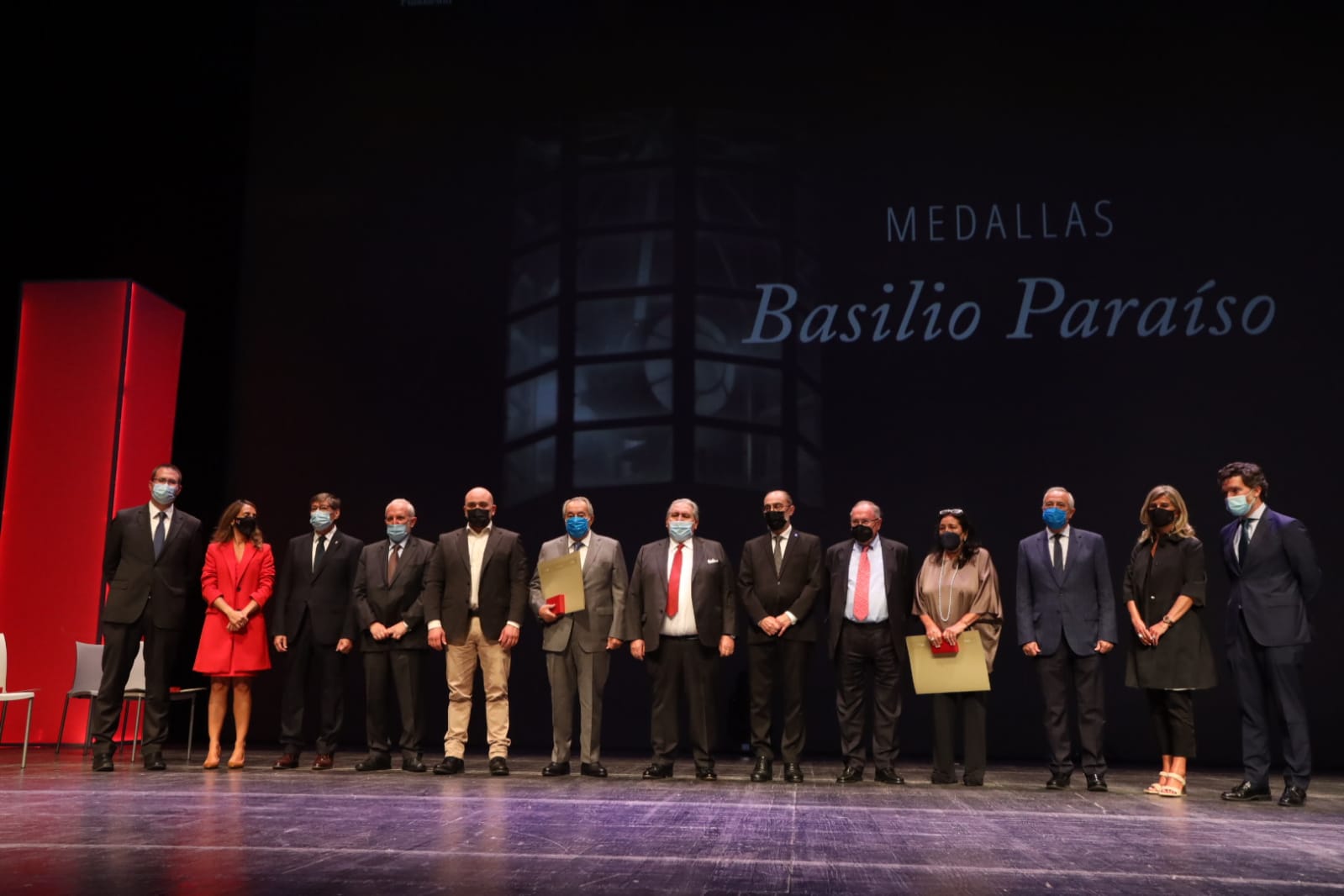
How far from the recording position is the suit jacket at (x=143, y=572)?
601 cm

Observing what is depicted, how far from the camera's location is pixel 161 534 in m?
6.14

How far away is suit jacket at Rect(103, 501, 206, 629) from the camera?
6008 mm

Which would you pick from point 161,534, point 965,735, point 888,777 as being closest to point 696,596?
point 888,777

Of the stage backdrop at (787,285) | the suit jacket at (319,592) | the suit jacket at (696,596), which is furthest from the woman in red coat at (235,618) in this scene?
the suit jacket at (696,596)

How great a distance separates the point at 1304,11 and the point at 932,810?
5.98 meters

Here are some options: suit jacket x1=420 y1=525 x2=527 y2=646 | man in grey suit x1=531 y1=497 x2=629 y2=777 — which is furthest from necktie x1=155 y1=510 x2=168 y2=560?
man in grey suit x1=531 y1=497 x2=629 y2=777

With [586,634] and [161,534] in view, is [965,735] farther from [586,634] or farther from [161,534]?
[161,534]

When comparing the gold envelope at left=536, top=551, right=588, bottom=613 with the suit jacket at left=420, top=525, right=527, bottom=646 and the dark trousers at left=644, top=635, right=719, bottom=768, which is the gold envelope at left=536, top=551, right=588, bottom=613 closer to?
the suit jacket at left=420, top=525, right=527, bottom=646

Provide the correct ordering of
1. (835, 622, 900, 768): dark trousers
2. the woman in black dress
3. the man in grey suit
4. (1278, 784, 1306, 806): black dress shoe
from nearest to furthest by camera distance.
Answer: (1278, 784, 1306, 806): black dress shoe
the woman in black dress
(835, 622, 900, 768): dark trousers
the man in grey suit

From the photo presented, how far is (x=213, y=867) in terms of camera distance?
10.2 ft

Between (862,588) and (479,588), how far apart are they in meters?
2.02

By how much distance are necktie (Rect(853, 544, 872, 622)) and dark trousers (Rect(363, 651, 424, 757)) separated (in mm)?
2375

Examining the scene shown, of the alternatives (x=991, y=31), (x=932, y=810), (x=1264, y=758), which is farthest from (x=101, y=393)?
(x=1264, y=758)

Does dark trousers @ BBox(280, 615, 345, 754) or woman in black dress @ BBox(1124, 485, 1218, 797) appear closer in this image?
woman in black dress @ BBox(1124, 485, 1218, 797)
